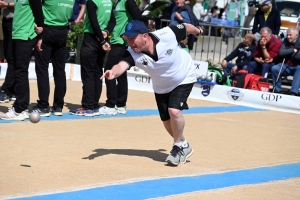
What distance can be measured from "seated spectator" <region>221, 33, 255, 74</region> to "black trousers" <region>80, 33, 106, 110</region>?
4.38 m

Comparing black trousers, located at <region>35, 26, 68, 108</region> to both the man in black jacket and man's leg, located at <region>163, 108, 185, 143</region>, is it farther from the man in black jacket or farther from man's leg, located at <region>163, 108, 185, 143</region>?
the man in black jacket

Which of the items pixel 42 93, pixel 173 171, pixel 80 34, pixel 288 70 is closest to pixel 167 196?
pixel 173 171

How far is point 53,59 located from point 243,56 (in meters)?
5.51

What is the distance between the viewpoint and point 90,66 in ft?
32.6

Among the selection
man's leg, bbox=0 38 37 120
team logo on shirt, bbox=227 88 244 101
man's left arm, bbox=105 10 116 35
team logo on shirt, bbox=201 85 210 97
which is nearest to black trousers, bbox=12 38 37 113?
man's leg, bbox=0 38 37 120

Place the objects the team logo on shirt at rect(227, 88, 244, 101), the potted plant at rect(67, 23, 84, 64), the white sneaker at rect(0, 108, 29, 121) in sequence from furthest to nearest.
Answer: the potted plant at rect(67, 23, 84, 64) < the team logo on shirt at rect(227, 88, 244, 101) < the white sneaker at rect(0, 108, 29, 121)

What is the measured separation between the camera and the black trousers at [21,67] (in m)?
8.84

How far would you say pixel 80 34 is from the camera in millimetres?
14766

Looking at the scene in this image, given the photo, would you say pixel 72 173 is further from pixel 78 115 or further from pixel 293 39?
pixel 293 39

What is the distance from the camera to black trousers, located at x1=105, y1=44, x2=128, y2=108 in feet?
33.0

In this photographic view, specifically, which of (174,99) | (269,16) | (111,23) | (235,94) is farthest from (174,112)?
(269,16)

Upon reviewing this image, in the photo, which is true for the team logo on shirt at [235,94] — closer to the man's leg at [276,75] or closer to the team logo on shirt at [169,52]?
the man's leg at [276,75]

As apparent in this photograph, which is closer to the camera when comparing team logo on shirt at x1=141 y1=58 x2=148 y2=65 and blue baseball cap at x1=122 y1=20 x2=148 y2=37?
blue baseball cap at x1=122 y1=20 x2=148 y2=37

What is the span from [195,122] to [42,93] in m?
2.50
